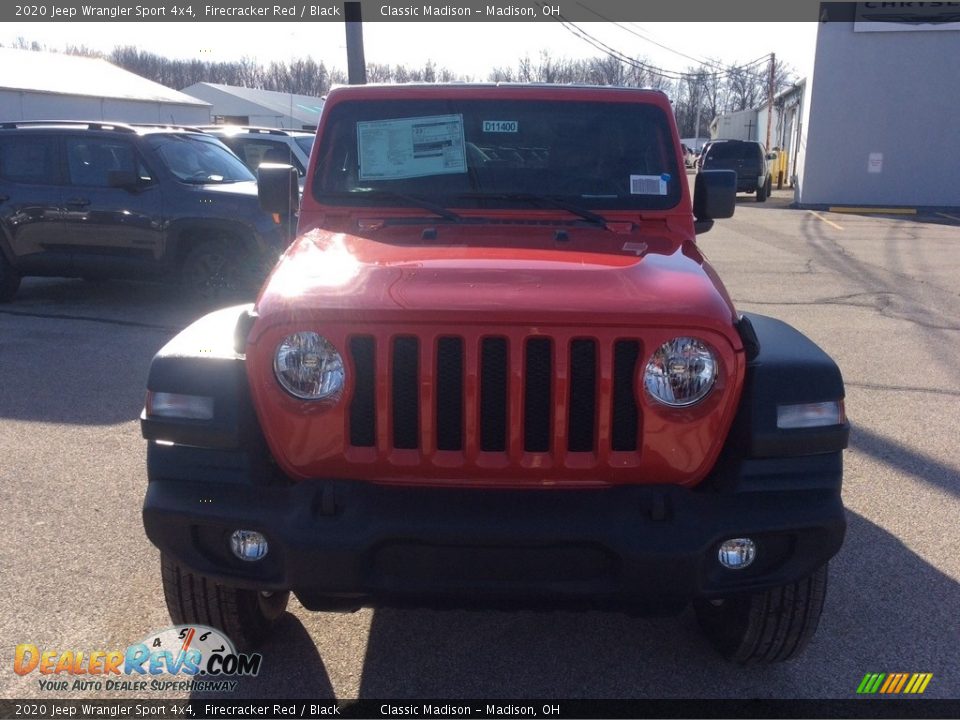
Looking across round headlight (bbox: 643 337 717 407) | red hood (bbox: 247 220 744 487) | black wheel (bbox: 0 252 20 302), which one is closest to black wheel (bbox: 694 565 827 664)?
red hood (bbox: 247 220 744 487)

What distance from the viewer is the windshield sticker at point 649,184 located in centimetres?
404

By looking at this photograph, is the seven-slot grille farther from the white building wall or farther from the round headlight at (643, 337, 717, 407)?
the white building wall

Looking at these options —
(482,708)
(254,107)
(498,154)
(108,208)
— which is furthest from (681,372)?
(254,107)

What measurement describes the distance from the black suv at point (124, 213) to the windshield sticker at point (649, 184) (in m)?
5.95

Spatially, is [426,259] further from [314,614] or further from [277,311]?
[314,614]

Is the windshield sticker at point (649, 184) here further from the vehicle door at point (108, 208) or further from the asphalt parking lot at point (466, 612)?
the vehicle door at point (108, 208)

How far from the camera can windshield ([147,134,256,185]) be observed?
381 inches

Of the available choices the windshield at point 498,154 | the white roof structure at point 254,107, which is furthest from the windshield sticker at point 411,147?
the white roof structure at point 254,107

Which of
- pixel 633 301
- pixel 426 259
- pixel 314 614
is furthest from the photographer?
pixel 314 614

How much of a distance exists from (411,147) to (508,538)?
6.71 feet

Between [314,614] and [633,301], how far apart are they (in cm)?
181

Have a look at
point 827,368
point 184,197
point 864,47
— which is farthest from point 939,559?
point 864,47

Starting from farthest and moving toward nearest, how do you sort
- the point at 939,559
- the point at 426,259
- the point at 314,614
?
the point at 939,559, the point at 314,614, the point at 426,259

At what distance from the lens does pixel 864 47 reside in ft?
78.0
